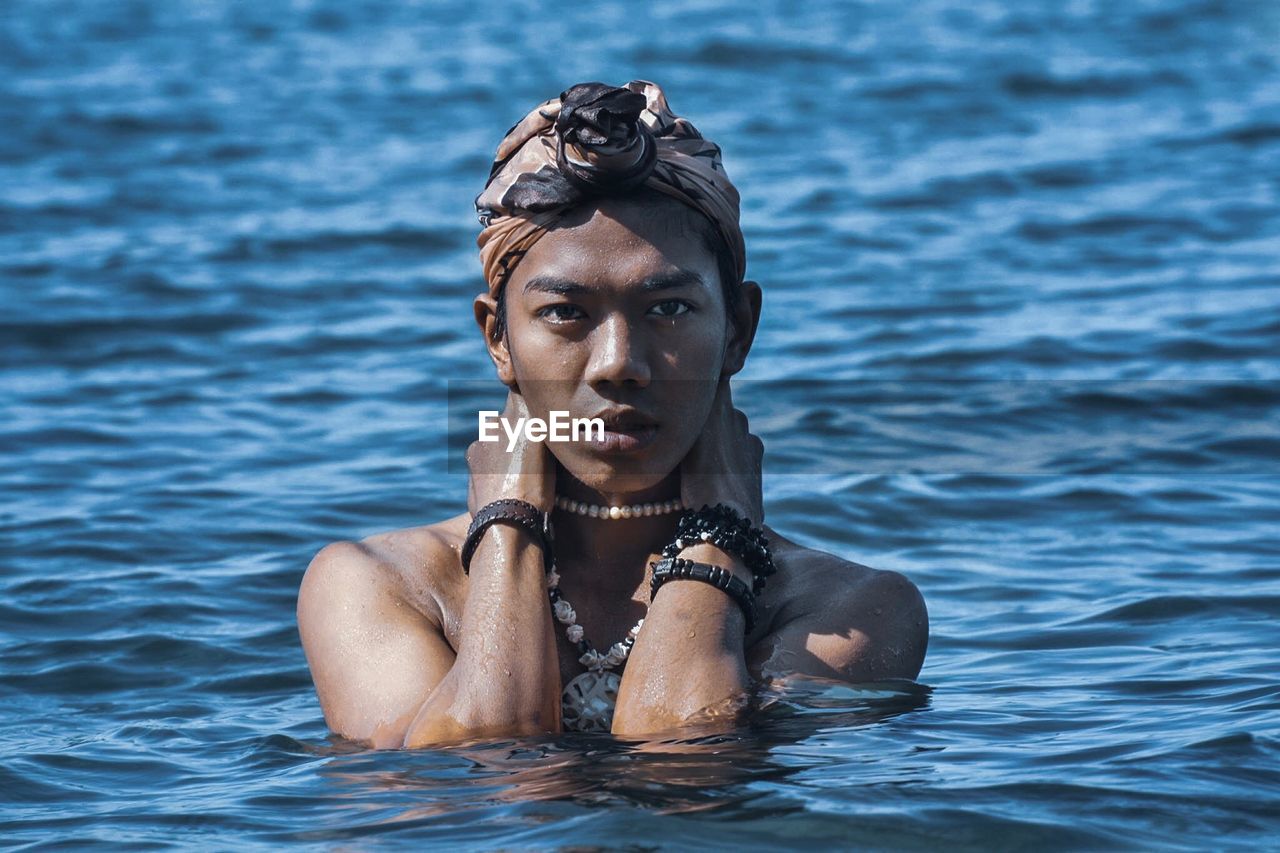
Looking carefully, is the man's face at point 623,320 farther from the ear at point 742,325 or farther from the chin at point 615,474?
the ear at point 742,325

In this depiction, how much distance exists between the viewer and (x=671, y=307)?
13.2ft

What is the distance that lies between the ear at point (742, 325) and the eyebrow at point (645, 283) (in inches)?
9.2

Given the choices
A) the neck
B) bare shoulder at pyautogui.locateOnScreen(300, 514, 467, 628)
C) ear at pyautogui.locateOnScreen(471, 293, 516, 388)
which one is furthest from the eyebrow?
bare shoulder at pyautogui.locateOnScreen(300, 514, 467, 628)

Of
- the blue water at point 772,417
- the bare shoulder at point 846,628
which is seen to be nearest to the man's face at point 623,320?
the bare shoulder at point 846,628

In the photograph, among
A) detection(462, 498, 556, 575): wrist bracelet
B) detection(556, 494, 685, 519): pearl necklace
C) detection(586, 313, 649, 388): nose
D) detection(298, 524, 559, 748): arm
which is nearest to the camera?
detection(586, 313, 649, 388): nose

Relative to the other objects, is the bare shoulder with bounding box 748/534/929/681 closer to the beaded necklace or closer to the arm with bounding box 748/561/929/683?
the arm with bounding box 748/561/929/683

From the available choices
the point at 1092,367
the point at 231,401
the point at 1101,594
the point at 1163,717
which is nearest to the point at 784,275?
the point at 1092,367

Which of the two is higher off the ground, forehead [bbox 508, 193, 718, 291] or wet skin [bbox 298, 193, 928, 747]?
forehead [bbox 508, 193, 718, 291]

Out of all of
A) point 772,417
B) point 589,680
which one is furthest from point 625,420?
point 772,417

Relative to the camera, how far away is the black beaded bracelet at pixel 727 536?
417cm

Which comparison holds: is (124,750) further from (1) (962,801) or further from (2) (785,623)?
(1) (962,801)

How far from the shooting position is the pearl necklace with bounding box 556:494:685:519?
4.28 m

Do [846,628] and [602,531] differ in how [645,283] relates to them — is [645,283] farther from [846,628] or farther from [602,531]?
[846,628]

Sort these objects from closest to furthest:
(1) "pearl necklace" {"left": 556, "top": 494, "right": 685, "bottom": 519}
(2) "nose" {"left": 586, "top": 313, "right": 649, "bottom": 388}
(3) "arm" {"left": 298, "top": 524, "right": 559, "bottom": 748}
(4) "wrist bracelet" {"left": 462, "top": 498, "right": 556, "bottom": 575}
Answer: (2) "nose" {"left": 586, "top": 313, "right": 649, "bottom": 388}, (3) "arm" {"left": 298, "top": 524, "right": 559, "bottom": 748}, (4) "wrist bracelet" {"left": 462, "top": 498, "right": 556, "bottom": 575}, (1) "pearl necklace" {"left": 556, "top": 494, "right": 685, "bottom": 519}
